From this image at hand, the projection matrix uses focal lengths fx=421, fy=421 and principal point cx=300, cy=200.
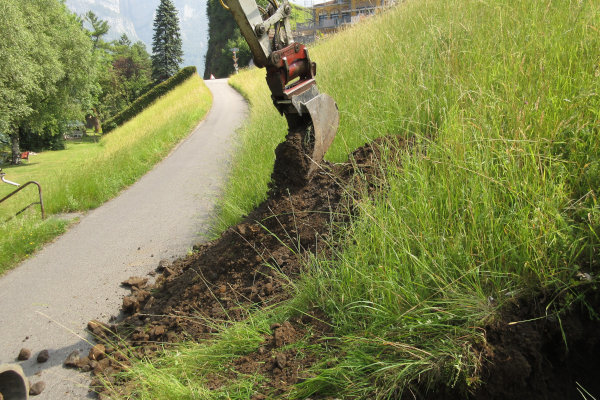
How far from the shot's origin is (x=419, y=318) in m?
2.02

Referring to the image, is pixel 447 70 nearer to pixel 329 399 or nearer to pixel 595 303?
pixel 595 303

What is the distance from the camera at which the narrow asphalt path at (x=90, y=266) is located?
4230 millimetres

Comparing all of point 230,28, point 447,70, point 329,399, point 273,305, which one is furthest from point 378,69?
point 230,28

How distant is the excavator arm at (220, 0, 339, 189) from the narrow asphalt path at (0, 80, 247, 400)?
8.44ft

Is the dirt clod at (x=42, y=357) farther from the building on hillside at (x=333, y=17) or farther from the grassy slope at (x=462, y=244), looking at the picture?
the building on hillside at (x=333, y=17)

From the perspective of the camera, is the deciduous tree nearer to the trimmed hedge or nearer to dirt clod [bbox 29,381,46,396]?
the trimmed hedge

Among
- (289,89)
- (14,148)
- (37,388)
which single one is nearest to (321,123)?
(289,89)

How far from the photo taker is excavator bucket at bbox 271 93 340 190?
3.97 meters

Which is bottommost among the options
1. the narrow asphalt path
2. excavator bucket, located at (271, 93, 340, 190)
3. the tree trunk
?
the tree trunk

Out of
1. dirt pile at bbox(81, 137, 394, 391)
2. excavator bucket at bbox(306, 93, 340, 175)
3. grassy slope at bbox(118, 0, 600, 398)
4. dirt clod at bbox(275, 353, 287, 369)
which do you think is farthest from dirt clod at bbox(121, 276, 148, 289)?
dirt clod at bbox(275, 353, 287, 369)

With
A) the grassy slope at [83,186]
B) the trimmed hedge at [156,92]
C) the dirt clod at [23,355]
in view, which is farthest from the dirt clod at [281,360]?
the trimmed hedge at [156,92]

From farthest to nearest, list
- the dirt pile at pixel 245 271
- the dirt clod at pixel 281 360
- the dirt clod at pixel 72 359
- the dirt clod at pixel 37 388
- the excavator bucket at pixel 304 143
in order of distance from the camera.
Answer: the excavator bucket at pixel 304 143 < the dirt clod at pixel 72 359 < the dirt clod at pixel 37 388 < the dirt pile at pixel 245 271 < the dirt clod at pixel 281 360

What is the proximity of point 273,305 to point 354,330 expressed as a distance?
2.60 ft

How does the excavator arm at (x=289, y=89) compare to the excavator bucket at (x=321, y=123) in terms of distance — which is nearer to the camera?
the excavator arm at (x=289, y=89)
